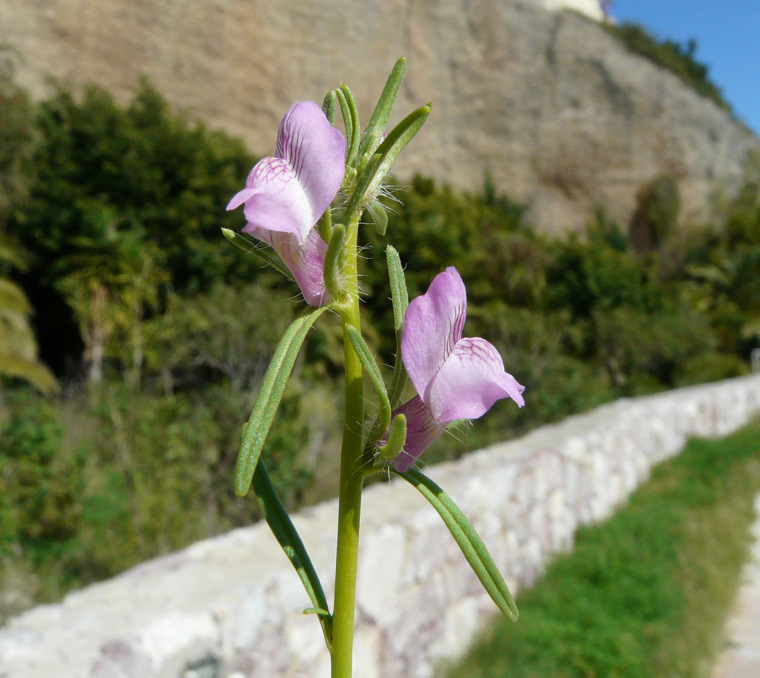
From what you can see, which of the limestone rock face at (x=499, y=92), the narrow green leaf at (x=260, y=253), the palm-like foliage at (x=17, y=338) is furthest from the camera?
the limestone rock face at (x=499, y=92)

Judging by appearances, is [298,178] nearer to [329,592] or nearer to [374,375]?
[374,375]

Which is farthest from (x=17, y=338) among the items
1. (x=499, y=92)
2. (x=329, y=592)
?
(x=499, y=92)

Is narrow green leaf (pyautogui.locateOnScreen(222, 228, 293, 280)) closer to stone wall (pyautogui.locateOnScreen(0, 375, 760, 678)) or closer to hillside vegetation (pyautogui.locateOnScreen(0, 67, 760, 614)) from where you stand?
hillside vegetation (pyautogui.locateOnScreen(0, 67, 760, 614))

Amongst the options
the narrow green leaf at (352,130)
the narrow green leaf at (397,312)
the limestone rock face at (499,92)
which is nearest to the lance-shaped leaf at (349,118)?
the narrow green leaf at (352,130)

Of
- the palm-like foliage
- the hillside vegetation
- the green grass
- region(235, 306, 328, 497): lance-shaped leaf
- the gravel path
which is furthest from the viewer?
the palm-like foliage

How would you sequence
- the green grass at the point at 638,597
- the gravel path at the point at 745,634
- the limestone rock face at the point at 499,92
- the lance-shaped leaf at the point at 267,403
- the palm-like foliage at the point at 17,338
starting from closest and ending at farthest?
the lance-shaped leaf at the point at 267,403 < the green grass at the point at 638,597 < the gravel path at the point at 745,634 < the palm-like foliage at the point at 17,338 < the limestone rock face at the point at 499,92

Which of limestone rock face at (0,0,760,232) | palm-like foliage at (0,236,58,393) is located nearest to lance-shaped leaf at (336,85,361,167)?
palm-like foliage at (0,236,58,393)

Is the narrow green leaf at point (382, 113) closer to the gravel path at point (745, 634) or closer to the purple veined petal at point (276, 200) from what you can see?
the purple veined petal at point (276, 200)
